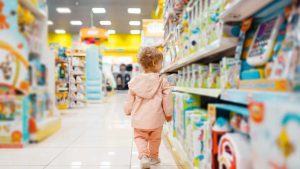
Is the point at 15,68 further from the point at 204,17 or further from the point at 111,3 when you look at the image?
the point at 111,3

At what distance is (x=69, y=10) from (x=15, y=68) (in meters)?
10.1

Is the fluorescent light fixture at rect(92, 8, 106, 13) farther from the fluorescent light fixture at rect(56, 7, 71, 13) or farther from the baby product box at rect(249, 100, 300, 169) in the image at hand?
the baby product box at rect(249, 100, 300, 169)

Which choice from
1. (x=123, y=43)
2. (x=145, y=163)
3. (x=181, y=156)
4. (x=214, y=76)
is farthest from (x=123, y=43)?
(x=214, y=76)

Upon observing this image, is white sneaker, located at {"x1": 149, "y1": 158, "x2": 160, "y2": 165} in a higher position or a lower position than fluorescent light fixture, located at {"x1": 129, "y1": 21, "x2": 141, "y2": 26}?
lower

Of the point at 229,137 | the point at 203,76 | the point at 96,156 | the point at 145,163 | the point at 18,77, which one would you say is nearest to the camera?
the point at 229,137

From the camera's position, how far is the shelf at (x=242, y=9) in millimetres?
941

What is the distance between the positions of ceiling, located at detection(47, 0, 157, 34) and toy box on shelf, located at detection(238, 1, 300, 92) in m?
10.1

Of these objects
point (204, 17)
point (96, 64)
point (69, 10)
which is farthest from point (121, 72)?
point (204, 17)

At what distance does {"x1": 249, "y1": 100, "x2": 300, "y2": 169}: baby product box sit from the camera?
0.55m

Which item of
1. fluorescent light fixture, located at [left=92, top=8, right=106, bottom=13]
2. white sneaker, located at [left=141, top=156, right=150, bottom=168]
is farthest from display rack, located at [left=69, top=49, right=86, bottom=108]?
white sneaker, located at [left=141, top=156, right=150, bottom=168]

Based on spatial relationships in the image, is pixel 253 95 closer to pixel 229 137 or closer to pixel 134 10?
pixel 229 137

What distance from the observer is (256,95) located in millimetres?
815

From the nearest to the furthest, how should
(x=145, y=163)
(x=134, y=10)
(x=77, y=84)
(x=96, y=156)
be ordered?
(x=145, y=163) → (x=96, y=156) → (x=77, y=84) → (x=134, y=10)

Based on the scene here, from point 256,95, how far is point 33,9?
2847 mm
